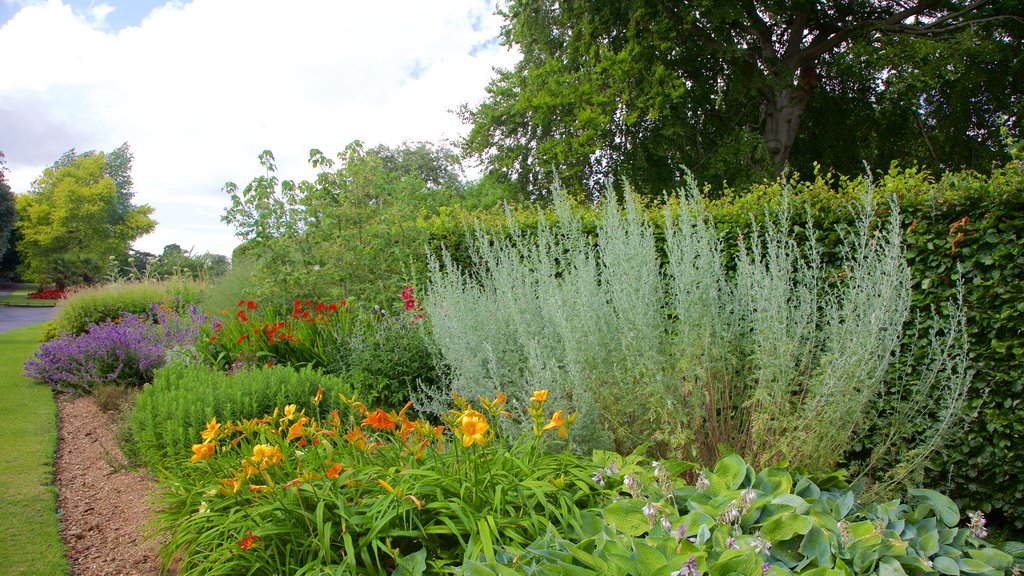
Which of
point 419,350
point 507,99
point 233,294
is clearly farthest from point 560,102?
point 419,350

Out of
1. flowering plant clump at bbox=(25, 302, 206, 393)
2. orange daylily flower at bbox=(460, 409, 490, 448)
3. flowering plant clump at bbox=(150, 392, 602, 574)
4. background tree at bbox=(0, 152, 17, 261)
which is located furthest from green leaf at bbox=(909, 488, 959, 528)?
background tree at bbox=(0, 152, 17, 261)

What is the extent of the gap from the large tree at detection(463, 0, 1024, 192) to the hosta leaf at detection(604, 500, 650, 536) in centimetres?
1083

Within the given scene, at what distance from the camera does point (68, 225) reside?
3244 cm

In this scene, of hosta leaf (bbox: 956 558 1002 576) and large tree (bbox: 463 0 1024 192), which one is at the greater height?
large tree (bbox: 463 0 1024 192)

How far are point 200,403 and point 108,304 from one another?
29.5 feet

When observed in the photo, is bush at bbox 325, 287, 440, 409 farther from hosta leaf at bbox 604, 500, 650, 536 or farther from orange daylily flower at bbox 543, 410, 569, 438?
hosta leaf at bbox 604, 500, 650, 536

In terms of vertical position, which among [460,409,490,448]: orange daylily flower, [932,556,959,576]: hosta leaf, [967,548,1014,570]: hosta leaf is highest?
[460,409,490,448]: orange daylily flower

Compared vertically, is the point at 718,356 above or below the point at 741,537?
above

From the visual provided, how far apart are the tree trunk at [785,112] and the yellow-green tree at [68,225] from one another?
1346 inches

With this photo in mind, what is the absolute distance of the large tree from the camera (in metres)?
11.8

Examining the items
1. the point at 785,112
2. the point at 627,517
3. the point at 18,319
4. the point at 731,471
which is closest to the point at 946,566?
the point at 731,471

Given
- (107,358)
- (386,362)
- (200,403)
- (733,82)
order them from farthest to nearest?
(733,82), (107,358), (386,362), (200,403)

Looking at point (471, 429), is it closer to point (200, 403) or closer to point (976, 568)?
point (976, 568)

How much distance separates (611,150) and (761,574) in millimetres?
12867
